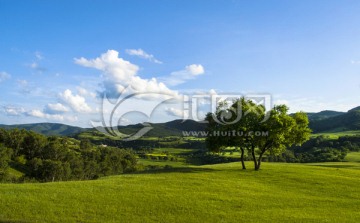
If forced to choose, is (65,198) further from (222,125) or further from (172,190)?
(222,125)

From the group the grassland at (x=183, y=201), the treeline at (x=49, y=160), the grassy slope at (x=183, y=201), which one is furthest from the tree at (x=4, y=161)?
the grassland at (x=183, y=201)

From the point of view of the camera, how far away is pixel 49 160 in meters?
131

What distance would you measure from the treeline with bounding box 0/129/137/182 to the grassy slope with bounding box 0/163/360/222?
96.4 metres

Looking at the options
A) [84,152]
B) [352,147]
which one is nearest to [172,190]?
[84,152]

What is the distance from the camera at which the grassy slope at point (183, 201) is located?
27312mm

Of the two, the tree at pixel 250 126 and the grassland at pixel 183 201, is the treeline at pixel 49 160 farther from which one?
the grassland at pixel 183 201

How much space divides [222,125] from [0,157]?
10742cm

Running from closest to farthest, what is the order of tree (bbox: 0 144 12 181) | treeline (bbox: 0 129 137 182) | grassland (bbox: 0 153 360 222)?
grassland (bbox: 0 153 360 222) < tree (bbox: 0 144 12 181) < treeline (bbox: 0 129 137 182)

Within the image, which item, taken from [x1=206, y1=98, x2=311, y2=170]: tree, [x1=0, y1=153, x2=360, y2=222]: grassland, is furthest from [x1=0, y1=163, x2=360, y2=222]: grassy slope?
[x1=206, y1=98, x2=311, y2=170]: tree

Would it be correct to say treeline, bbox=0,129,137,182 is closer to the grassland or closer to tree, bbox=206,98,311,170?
tree, bbox=206,98,311,170

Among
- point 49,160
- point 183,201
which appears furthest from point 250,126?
point 49,160

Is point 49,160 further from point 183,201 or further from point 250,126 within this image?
point 183,201

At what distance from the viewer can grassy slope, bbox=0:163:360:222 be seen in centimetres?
2731

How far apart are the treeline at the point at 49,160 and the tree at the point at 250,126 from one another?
91.3 meters
